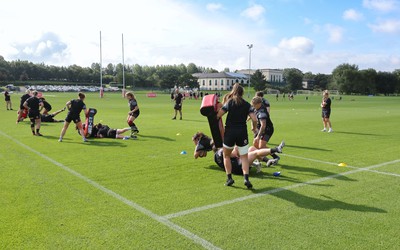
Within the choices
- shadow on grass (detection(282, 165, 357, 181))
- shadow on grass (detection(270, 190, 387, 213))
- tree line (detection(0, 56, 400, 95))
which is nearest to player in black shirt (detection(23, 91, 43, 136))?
shadow on grass (detection(282, 165, 357, 181))

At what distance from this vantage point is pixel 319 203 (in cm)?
582

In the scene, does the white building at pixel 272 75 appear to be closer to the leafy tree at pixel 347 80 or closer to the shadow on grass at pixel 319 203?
the leafy tree at pixel 347 80

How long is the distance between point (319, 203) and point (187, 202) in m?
2.33

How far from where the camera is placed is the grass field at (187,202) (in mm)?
4395

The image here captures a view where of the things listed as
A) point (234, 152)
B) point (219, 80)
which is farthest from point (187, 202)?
point (219, 80)

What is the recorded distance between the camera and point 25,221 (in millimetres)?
4863

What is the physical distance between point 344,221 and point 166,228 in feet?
8.90

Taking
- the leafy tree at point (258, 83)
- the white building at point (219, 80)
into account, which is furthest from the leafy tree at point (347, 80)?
the white building at point (219, 80)

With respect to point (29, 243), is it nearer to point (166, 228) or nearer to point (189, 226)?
point (166, 228)

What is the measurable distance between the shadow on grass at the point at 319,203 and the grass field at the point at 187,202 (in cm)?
2

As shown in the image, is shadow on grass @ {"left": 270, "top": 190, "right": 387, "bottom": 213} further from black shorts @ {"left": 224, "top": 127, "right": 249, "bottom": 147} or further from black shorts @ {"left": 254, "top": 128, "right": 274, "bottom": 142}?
black shorts @ {"left": 254, "top": 128, "right": 274, "bottom": 142}

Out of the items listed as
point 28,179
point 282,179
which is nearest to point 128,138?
point 28,179

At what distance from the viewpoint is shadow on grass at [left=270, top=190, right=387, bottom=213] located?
5.54m

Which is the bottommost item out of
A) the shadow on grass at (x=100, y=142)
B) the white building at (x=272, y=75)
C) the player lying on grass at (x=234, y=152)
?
the shadow on grass at (x=100, y=142)
